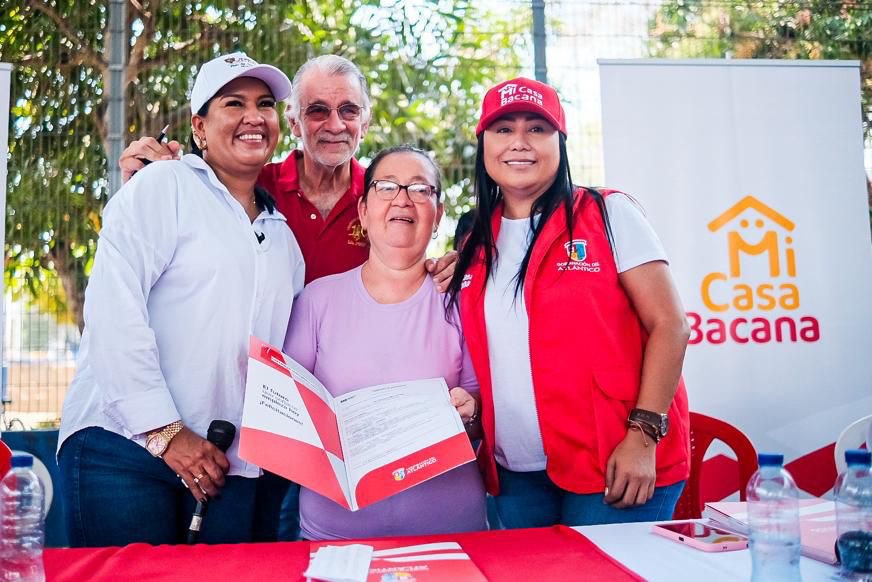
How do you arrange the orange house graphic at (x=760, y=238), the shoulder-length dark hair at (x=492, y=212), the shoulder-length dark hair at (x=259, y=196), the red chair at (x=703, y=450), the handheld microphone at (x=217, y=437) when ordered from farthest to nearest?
the orange house graphic at (x=760, y=238)
the red chair at (x=703, y=450)
the shoulder-length dark hair at (x=259, y=196)
the shoulder-length dark hair at (x=492, y=212)
the handheld microphone at (x=217, y=437)

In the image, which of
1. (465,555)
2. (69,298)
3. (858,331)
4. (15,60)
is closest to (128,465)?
Answer: (465,555)

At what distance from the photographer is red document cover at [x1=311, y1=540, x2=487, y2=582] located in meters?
1.54

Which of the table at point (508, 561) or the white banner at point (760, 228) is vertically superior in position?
the white banner at point (760, 228)

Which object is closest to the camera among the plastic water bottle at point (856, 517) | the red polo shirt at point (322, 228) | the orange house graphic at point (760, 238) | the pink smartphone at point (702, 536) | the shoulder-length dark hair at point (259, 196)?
the plastic water bottle at point (856, 517)

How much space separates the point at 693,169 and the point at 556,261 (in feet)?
8.59

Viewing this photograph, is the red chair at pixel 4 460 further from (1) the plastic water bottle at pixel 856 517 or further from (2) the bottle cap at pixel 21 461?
(1) the plastic water bottle at pixel 856 517

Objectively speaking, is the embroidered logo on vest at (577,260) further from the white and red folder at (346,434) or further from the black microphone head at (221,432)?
the black microphone head at (221,432)

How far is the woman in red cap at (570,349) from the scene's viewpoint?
2146mm

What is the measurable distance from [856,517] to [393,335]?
4.01 ft

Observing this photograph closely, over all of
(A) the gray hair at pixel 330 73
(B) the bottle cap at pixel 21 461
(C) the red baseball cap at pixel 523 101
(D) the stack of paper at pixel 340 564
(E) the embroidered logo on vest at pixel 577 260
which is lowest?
(D) the stack of paper at pixel 340 564

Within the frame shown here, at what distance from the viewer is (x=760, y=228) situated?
4.50 metres

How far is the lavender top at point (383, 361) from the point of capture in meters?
2.11

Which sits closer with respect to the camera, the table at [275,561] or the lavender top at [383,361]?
the table at [275,561]

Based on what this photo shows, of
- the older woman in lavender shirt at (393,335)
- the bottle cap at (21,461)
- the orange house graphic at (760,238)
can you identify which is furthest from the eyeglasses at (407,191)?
the orange house graphic at (760,238)
